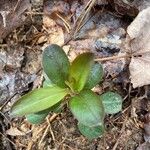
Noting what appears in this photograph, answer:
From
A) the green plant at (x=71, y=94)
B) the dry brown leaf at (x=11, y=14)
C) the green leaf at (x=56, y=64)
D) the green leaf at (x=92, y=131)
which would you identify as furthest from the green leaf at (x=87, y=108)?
the dry brown leaf at (x=11, y=14)

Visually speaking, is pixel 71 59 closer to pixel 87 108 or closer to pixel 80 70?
pixel 80 70

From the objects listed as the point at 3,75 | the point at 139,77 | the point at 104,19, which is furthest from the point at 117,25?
the point at 3,75

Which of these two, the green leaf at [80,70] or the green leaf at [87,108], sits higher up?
the green leaf at [80,70]

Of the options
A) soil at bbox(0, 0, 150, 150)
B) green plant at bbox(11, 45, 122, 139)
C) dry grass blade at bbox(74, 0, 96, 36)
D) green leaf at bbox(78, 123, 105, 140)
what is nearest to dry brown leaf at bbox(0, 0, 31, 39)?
soil at bbox(0, 0, 150, 150)

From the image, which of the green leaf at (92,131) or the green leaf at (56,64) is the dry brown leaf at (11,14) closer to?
the green leaf at (56,64)

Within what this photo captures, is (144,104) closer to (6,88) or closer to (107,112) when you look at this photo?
(107,112)

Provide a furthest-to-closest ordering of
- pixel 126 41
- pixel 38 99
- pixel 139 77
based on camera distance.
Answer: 1. pixel 126 41
2. pixel 139 77
3. pixel 38 99
